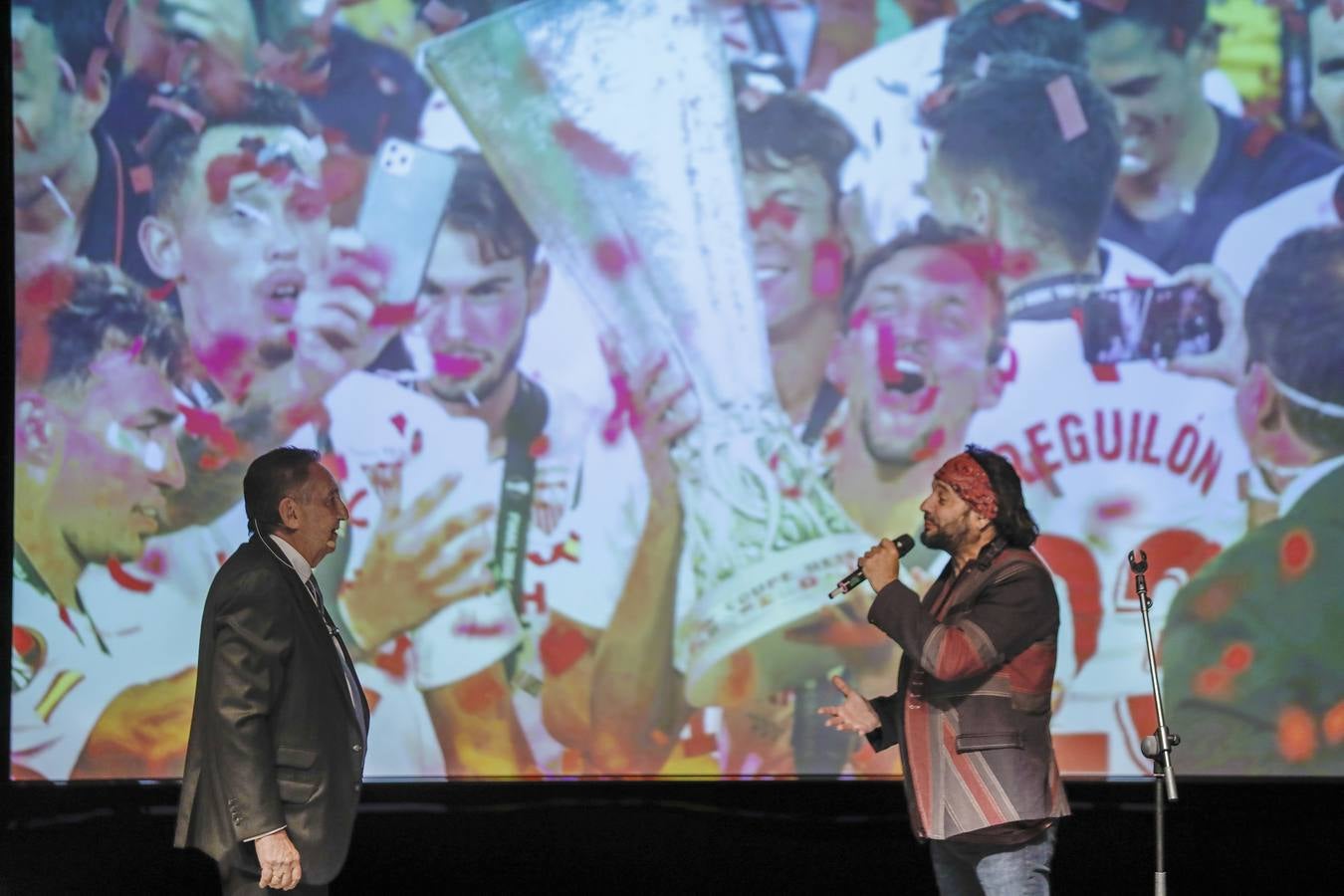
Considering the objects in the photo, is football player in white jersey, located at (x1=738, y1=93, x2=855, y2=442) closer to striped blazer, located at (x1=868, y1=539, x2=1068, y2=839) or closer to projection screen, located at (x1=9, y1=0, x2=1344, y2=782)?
projection screen, located at (x1=9, y1=0, x2=1344, y2=782)

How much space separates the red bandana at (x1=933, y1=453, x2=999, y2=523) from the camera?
2.87 metres

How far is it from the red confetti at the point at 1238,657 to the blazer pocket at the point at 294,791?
2.58m

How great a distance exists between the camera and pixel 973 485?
9.44ft

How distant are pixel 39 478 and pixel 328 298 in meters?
0.92

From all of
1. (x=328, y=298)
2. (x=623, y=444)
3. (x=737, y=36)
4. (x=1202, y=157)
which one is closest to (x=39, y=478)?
(x=328, y=298)

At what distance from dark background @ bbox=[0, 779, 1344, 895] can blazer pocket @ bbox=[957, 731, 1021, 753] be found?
146 cm

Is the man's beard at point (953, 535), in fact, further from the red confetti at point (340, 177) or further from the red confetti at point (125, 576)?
the red confetti at point (125, 576)

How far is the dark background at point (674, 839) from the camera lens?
165 inches

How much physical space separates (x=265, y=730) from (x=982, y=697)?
48.2 inches

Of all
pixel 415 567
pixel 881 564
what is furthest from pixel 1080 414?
pixel 415 567

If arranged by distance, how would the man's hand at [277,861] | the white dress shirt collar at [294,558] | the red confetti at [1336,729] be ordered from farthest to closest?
the red confetti at [1336,729] → the white dress shirt collar at [294,558] → the man's hand at [277,861]

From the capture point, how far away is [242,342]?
4242 millimetres

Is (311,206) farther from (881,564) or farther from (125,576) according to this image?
(881,564)

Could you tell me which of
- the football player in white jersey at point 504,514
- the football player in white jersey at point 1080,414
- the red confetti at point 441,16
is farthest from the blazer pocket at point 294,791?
the red confetti at point 441,16
